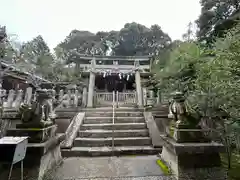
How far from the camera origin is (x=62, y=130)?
558cm

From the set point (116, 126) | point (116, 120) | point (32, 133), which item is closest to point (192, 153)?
point (32, 133)

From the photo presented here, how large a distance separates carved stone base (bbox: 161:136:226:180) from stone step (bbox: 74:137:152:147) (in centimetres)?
193

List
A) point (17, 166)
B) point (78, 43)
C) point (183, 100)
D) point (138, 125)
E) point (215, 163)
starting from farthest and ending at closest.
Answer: point (78, 43) < point (138, 125) < point (183, 100) < point (215, 163) < point (17, 166)

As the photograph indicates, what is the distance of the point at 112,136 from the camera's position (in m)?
4.70

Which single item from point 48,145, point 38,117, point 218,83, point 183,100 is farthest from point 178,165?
point 38,117

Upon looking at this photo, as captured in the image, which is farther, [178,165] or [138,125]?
[138,125]

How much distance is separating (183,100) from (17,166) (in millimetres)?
3050

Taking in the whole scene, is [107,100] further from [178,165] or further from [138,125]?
[178,165]

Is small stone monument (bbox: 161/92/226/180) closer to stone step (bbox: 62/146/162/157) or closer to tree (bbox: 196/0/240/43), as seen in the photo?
stone step (bbox: 62/146/162/157)

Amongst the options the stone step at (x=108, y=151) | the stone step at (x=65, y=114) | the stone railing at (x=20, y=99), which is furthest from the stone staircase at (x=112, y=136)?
the stone railing at (x=20, y=99)

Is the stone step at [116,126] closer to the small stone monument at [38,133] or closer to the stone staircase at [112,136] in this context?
the stone staircase at [112,136]

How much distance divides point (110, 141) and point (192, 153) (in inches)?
98.4

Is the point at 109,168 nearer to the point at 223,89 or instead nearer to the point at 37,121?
the point at 37,121

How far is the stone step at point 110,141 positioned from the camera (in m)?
4.40
